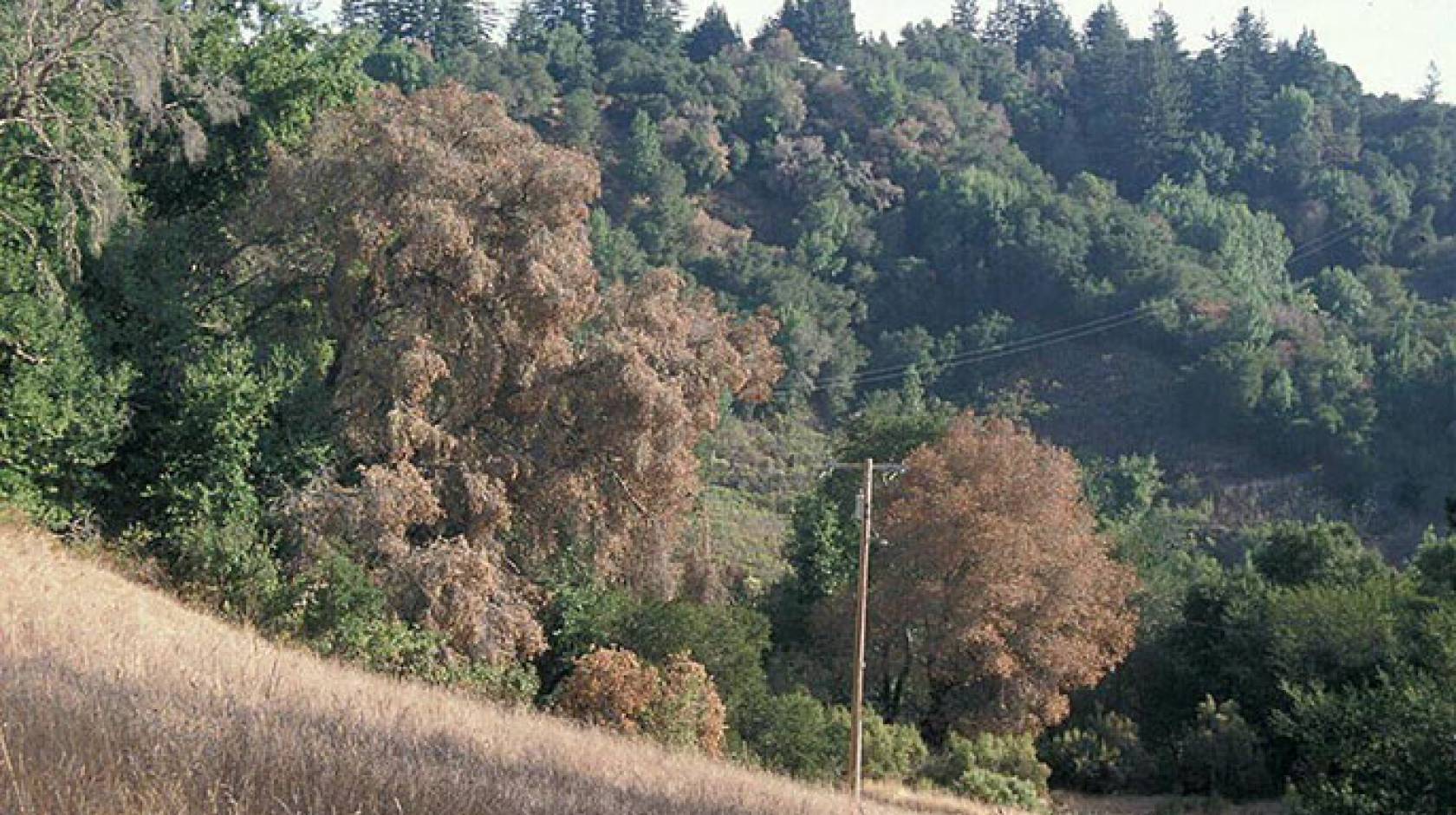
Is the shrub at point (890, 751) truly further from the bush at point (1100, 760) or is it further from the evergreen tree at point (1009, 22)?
the evergreen tree at point (1009, 22)

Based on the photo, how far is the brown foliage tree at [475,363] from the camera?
2105 cm

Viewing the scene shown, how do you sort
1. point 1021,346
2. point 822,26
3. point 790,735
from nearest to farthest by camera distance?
point 790,735 → point 1021,346 → point 822,26

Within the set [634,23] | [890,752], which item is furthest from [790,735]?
[634,23]

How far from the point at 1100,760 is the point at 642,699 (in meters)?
16.6

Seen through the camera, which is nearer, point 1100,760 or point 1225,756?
point 1225,756

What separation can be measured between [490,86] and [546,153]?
190ft

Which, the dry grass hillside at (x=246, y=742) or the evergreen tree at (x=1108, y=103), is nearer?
the dry grass hillside at (x=246, y=742)

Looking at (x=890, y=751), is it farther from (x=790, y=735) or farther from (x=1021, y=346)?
(x=1021, y=346)

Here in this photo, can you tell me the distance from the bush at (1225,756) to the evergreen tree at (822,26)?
87.2 m

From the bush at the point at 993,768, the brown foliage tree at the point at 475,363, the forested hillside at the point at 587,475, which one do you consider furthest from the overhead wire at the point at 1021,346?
the brown foliage tree at the point at 475,363

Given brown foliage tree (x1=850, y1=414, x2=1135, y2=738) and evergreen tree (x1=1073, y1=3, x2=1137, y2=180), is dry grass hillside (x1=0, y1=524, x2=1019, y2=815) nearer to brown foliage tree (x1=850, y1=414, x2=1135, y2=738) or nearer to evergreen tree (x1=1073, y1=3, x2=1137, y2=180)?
brown foliage tree (x1=850, y1=414, x2=1135, y2=738)

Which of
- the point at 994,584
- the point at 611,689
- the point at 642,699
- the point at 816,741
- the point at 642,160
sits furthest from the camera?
the point at 642,160

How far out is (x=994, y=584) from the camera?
32.3 metres

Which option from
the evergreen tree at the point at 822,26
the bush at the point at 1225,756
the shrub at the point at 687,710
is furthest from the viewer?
the evergreen tree at the point at 822,26
